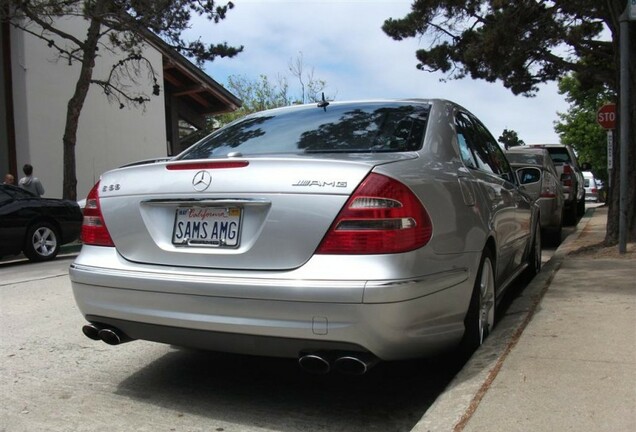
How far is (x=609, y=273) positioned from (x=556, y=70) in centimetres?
1221

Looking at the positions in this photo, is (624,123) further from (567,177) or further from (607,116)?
(567,177)

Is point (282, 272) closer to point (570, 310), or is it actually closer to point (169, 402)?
point (169, 402)

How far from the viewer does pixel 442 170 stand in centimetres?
328

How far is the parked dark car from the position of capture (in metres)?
9.30

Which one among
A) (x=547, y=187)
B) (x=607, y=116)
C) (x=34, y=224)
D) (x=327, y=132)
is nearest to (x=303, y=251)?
(x=327, y=132)

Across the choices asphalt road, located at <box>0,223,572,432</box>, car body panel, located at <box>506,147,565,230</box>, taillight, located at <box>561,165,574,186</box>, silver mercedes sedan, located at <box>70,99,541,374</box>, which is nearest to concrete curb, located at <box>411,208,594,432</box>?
silver mercedes sedan, located at <box>70,99,541,374</box>

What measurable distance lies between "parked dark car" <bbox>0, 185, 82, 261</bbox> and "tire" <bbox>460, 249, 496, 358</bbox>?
26.3 ft

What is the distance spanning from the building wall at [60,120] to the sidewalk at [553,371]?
48.9ft

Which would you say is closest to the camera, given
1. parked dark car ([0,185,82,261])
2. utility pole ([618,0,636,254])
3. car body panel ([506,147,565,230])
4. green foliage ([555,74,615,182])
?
utility pole ([618,0,636,254])

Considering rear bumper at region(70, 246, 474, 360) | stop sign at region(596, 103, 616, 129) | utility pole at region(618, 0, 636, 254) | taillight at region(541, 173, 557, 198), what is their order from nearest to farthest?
rear bumper at region(70, 246, 474, 360) → utility pole at region(618, 0, 636, 254) → taillight at region(541, 173, 557, 198) → stop sign at region(596, 103, 616, 129)

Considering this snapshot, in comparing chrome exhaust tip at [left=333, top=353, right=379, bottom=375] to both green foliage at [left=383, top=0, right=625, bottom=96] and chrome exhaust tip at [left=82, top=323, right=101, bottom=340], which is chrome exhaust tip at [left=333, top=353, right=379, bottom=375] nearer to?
chrome exhaust tip at [left=82, top=323, right=101, bottom=340]

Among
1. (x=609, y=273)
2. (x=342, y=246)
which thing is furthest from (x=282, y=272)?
(x=609, y=273)

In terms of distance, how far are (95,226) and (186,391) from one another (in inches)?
43.8

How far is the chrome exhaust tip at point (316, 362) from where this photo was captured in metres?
2.77
